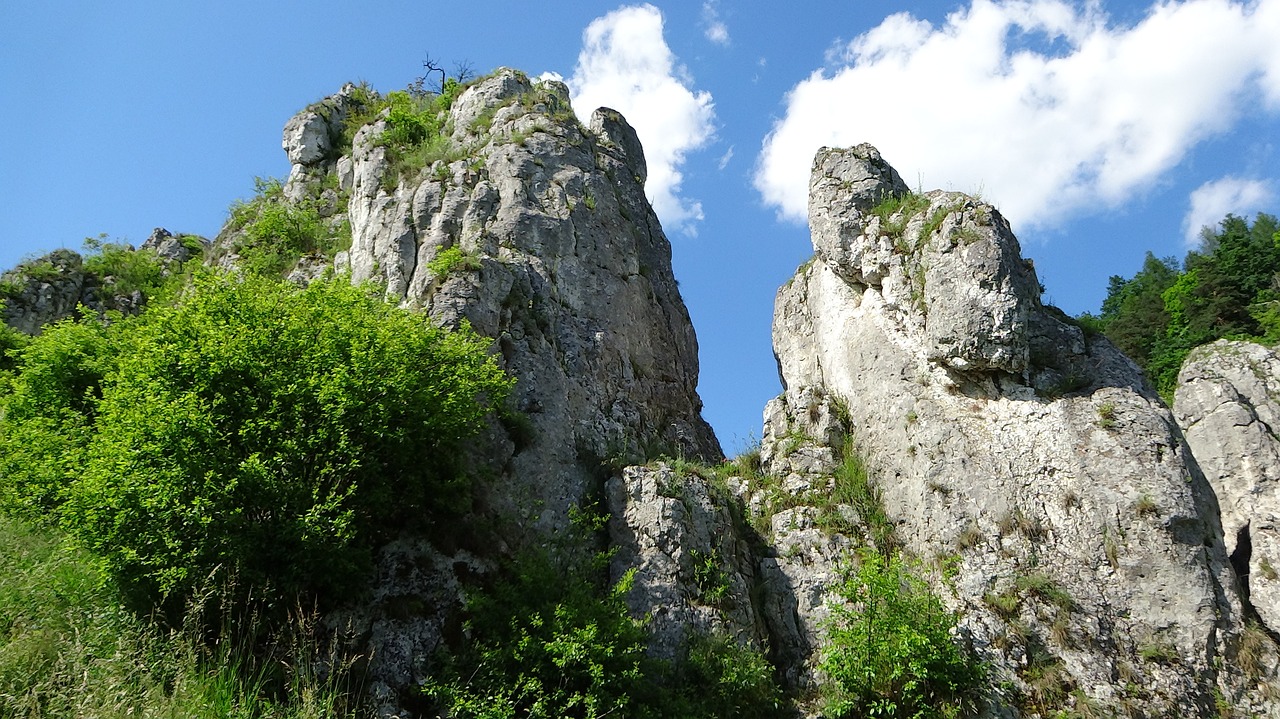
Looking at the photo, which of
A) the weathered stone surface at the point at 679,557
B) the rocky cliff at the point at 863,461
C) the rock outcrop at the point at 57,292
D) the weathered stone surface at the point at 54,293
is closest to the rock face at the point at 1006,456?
the rocky cliff at the point at 863,461

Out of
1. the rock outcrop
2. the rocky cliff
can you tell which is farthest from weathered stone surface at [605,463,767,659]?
the rock outcrop

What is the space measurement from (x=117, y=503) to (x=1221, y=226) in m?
77.0

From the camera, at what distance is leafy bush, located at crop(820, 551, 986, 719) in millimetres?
11570

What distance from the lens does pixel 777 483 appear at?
16.8 meters

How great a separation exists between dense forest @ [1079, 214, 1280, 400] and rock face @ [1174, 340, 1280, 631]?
72.4 feet

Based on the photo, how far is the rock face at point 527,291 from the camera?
12.8 meters

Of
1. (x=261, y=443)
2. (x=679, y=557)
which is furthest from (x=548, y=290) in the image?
(x=261, y=443)

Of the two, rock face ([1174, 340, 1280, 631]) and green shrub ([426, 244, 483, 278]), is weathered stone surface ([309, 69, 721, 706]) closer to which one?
green shrub ([426, 244, 483, 278])

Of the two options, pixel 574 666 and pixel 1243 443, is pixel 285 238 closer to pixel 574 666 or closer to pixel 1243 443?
pixel 574 666

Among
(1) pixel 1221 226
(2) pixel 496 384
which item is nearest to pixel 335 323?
(2) pixel 496 384

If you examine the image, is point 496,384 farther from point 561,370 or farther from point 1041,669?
point 1041,669

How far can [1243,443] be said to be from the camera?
15.4 meters

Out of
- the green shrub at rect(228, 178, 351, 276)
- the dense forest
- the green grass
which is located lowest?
the green grass

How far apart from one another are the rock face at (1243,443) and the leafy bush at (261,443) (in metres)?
13.9
